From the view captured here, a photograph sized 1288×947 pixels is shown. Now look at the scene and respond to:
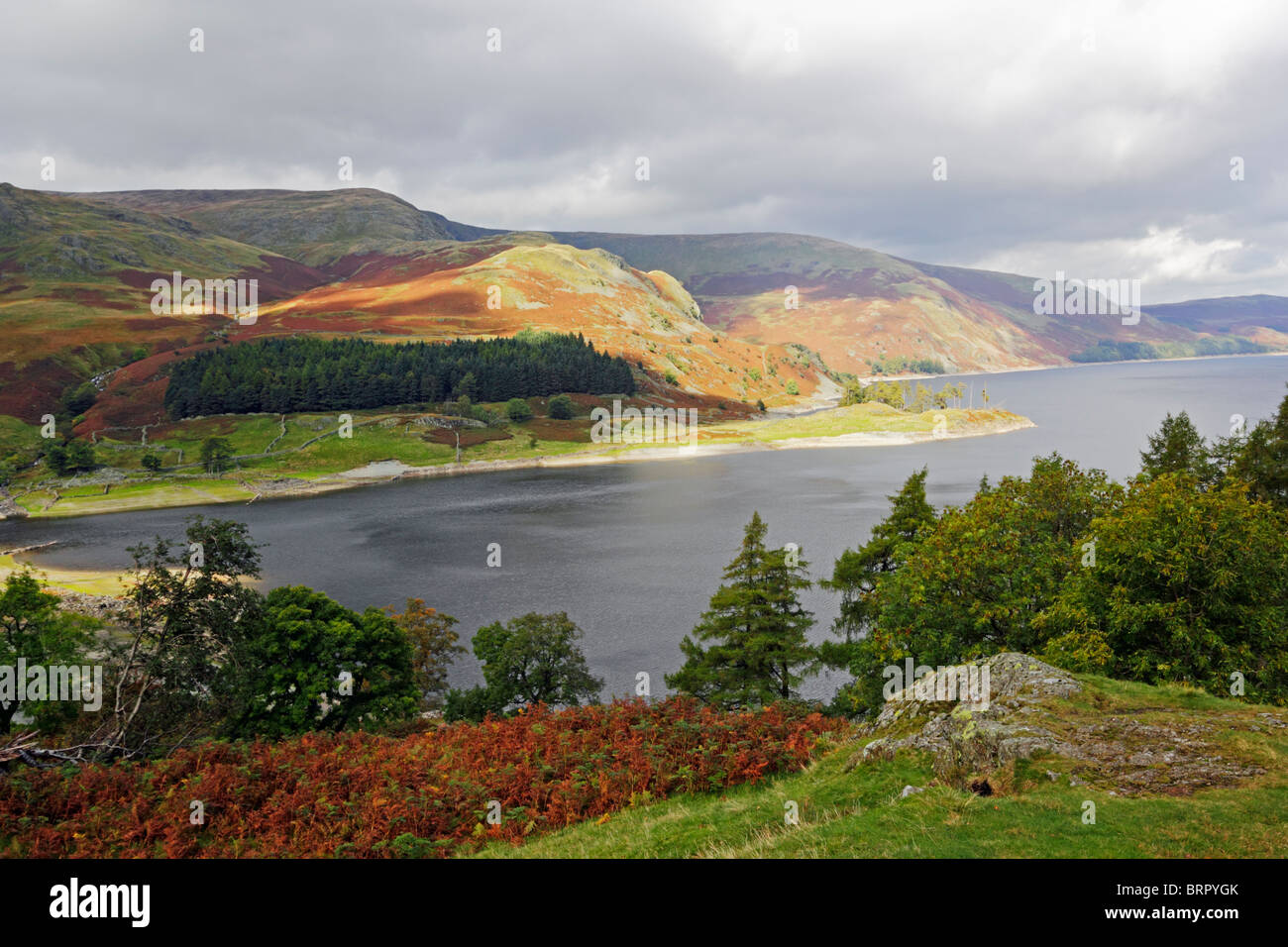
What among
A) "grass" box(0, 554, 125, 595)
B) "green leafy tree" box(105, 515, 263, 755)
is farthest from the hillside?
"grass" box(0, 554, 125, 595)

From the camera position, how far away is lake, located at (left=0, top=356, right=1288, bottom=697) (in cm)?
6303

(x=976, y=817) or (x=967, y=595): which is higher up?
(x=976, y=817)

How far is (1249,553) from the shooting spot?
23469 mm

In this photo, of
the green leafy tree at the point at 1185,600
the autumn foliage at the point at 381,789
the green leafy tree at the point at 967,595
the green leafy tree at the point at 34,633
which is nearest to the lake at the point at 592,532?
the green leafy tree at the point at 967,595

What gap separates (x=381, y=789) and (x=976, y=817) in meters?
12.7

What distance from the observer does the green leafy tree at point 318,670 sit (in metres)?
31.5

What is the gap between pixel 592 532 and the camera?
9544cm

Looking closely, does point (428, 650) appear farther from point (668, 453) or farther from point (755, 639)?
point (668, 453)

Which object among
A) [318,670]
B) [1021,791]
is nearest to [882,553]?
[1021,791]

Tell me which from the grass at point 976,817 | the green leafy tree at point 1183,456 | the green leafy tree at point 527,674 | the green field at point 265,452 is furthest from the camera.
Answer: the green field at point 265,452

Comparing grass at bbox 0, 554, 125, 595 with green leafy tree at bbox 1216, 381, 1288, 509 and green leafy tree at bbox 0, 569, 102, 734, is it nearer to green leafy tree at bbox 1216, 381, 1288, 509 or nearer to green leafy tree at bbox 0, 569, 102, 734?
green leafy tree at bbox 0, 569, 102, 734

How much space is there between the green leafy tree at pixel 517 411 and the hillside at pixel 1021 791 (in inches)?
6611

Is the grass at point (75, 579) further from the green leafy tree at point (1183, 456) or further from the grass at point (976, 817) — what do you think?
the green leafy tree at point (1183, 456)

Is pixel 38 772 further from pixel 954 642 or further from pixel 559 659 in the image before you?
pixel 954 642
